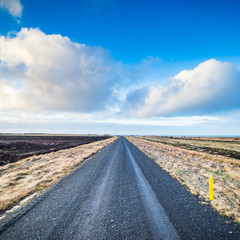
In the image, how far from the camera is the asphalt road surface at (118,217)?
13.0 feet

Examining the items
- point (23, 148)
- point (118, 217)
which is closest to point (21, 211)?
point (118, 217)

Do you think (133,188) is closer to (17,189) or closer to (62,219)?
(62,219)

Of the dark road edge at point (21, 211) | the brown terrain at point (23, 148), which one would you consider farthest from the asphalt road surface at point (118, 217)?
the brown terrain at point (23, 148)

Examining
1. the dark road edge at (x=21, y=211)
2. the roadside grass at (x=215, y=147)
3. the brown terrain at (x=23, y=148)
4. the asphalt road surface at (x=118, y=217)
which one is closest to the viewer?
the asphalt road surface at (x=118, y=217)

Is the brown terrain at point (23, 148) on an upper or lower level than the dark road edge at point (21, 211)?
lower

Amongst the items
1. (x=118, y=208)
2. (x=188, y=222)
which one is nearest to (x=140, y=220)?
(x=118, y=208)

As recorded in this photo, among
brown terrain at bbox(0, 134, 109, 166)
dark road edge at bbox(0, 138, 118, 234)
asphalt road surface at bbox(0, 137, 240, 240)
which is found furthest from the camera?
brown terrain at bbox(0, 134, 109, 166)

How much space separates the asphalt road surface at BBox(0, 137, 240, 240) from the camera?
396 centimetres

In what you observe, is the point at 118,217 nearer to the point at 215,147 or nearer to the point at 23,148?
the point at 23,148

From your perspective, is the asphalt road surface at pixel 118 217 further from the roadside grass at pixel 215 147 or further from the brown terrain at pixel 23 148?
the roadside grass at pixel 215 147

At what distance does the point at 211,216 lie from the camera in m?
4.99

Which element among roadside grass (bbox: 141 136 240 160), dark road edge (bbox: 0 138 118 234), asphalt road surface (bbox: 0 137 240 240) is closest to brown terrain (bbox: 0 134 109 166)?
dark road edge (bbox: 0 138 118 234)

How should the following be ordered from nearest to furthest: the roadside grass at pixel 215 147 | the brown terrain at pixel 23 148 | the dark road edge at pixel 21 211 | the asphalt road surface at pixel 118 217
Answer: the asphalt road surface at pixel 118 217
the dark road edge at pixel 21 211
the brown terrain at pixel 23 148
the roadside grass at pixel 215 147

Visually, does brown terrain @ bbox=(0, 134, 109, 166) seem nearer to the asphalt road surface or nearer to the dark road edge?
the dark road edge
